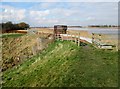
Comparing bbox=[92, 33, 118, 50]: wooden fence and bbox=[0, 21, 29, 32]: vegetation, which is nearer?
bbox=[92, 33, 118, 50]: wooden fence

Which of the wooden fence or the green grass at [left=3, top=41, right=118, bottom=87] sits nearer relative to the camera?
the green grass at [left=3, top=41, right=118, bottom=87]

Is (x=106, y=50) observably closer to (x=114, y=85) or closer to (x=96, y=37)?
(x=96, y=37)

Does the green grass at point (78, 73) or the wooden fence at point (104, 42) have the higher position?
the wooden fence at point (104, 42)


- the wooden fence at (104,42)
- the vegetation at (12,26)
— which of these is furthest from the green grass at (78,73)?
the vegetation at (12,26)

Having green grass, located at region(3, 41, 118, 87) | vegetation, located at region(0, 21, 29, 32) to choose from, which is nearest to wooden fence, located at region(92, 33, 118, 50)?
green grass, located at region(3, 41, 118, 87)

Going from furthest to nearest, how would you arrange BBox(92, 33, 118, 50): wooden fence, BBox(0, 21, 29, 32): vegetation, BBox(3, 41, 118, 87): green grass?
BBox(0, 21, 29, 32): vegetation < BBox(92, 33, 118, 50): wooden fence < BBox(3, 41, 118, 87): green grass

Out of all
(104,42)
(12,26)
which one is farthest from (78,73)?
(12,26)

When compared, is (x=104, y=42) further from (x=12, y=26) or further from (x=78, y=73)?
(x=12, y=26)

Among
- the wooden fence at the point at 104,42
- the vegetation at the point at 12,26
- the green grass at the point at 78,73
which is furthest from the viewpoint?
the vegetation at the point at 12,26

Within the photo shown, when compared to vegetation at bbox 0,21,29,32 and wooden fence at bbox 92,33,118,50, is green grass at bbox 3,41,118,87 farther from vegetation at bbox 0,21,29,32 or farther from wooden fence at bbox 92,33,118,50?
vegetation at bbox 0,21,29,32

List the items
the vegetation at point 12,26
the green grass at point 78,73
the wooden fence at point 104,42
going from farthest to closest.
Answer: the vegetation at point 12,26, the wooden fence at point 104,42, the green grass at point 78,73

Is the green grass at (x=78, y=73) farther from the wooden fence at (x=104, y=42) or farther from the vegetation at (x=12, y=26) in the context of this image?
the vegetation at (x=12, y=26)

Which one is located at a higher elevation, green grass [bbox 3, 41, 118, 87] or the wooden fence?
the wooden fence

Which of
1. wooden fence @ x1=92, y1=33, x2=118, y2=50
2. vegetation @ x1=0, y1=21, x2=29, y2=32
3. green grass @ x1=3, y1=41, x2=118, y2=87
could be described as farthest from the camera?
vegetation @ x1=0, y1=21, x2=29, y2=32
